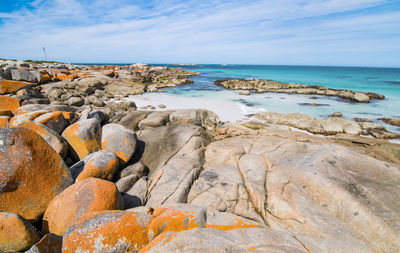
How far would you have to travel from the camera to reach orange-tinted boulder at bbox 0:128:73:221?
4.14m

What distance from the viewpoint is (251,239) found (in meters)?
3.24

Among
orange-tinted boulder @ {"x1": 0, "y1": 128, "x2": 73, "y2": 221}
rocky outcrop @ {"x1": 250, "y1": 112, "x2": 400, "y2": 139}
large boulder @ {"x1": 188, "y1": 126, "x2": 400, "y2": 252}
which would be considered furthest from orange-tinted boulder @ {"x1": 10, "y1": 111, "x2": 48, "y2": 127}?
rocky outcrop @ {"x1": 250, "y1": 112, "x2": 400, "y2": 139}

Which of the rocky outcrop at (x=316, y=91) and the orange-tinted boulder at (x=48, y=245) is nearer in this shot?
the orange-tinted boulder at (x=48, y=245)

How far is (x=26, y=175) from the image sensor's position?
433cm

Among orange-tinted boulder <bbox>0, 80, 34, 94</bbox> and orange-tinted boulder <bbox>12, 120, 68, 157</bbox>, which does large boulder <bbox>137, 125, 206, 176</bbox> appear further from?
orange-tinted boulder <bbox>0, 80, 34, 94</bbox>

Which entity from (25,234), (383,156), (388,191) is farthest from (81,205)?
(383,156)

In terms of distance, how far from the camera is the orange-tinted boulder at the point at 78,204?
13.0 feet

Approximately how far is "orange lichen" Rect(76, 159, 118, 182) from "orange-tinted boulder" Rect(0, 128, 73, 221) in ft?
1.99

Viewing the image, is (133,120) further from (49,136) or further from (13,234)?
(13,234)

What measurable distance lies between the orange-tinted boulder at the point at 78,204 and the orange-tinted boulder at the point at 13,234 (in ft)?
2.19

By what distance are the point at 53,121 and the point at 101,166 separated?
3.45 metres

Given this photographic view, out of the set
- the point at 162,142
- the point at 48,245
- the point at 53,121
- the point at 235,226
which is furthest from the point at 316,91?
the point at 48,245

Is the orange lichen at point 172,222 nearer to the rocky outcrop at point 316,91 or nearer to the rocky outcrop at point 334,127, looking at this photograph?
the rocky outcrop at point 334,127

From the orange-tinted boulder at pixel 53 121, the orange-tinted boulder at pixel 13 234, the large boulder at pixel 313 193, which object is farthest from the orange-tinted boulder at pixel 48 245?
the orange-tinted boulder at pixel 53 121
